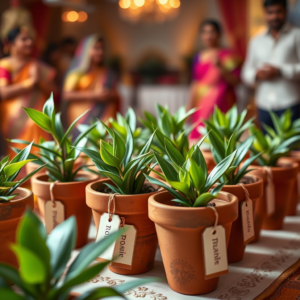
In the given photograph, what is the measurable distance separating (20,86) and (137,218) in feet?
5.71

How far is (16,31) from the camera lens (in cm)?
227

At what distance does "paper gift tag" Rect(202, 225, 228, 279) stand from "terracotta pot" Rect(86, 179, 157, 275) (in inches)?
6.8

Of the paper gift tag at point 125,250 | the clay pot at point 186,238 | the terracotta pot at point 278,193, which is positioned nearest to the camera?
the clay pot at point 186,238

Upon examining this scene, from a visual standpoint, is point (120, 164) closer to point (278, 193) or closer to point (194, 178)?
point (194, 178)

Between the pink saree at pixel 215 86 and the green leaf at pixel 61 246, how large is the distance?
85.1 inches

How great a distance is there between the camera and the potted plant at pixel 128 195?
820mm

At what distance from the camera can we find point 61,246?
51cm

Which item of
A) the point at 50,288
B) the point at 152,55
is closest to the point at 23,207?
the point at 50,288

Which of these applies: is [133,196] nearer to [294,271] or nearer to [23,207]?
[23,207]

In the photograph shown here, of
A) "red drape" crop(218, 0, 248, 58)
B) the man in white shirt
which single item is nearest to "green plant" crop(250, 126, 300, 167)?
the man in white shirt

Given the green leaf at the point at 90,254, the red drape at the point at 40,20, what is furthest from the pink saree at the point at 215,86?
the red drape at the point at 40,20

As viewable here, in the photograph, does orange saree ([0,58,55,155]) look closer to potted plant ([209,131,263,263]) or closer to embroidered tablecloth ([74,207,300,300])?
embroidered tablecloth ([74,207,300,300])

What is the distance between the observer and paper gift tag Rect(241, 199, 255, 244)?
35.7 inches

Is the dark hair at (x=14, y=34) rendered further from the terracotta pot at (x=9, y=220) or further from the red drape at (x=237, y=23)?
the red drape at (x=237, y=23)
